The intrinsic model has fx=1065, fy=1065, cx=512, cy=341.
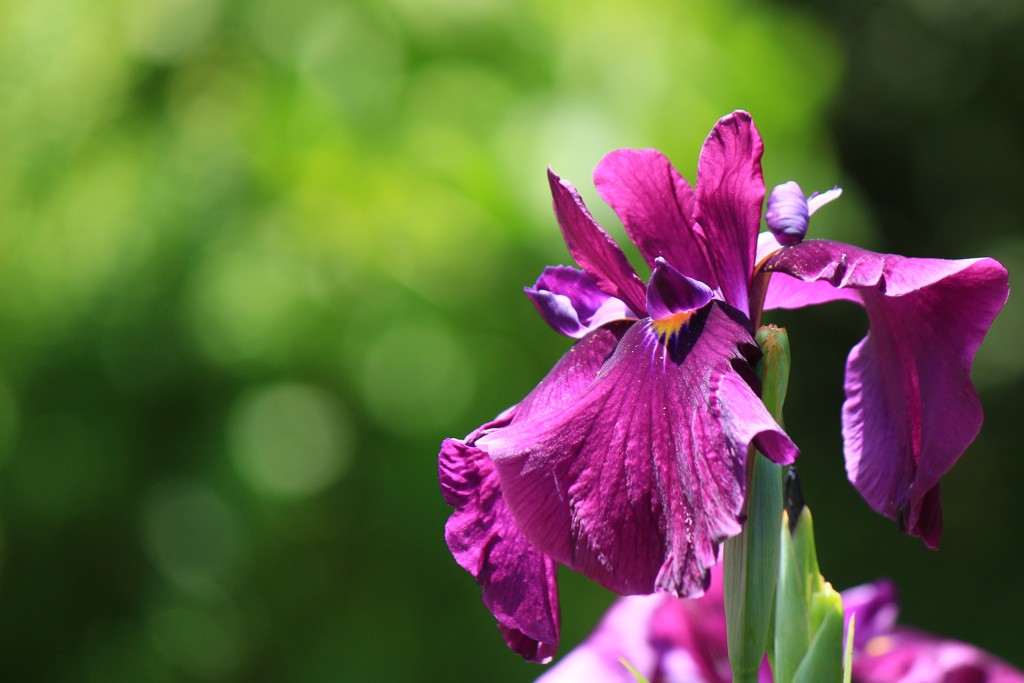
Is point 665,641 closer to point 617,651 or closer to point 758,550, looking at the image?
point 617,651

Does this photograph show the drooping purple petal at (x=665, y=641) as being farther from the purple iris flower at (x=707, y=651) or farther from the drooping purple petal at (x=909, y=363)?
the drooping purple petal at (x=909, y=363)

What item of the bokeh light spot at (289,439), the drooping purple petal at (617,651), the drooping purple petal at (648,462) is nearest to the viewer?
the drooping purple petal at (648,462)

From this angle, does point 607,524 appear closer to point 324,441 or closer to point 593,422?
point 593,422

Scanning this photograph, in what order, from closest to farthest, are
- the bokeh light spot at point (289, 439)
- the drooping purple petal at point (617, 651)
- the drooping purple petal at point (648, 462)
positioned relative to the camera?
1. the drooping purple petal at point (648, 462)
2. the drooping purple petal at point (617, 651)
3. the bokeh light spot at point (289, 439)

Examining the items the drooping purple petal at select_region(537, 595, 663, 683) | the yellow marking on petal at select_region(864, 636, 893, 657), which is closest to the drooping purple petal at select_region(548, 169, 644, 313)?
the drooping purple petal at select_region(537, 595, 663, 683)

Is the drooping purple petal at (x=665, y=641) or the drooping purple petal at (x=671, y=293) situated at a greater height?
the drooping purple petal at (x=671, y=293)

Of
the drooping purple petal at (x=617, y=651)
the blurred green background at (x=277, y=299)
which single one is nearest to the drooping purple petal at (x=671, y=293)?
the drooping purple petal at (x=617, y=651)

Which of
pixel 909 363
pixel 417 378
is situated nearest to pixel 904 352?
pixel 909 363

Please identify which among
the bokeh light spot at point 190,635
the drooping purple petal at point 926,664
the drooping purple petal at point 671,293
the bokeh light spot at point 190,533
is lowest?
the bokeh light spot at point 190,635

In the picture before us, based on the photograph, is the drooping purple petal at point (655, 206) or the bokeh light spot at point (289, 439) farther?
the bokeh light spot at point (289, 439)

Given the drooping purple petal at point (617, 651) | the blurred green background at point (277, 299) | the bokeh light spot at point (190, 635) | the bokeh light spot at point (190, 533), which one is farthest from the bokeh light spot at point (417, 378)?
the drooping purple petal at point (617, 651)
